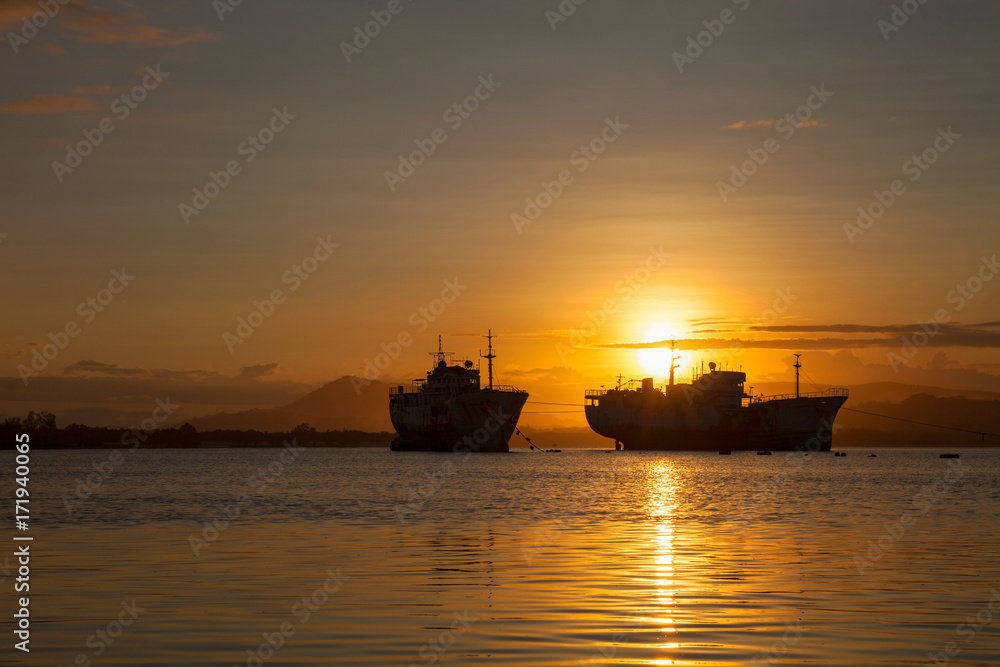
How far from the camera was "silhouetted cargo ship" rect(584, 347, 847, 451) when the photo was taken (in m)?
182

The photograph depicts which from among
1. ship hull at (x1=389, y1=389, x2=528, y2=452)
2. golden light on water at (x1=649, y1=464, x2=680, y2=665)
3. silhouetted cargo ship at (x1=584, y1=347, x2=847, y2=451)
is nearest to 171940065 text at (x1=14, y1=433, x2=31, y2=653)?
golden light on water at (x1=649, y1=464, x2=680, y2=665)

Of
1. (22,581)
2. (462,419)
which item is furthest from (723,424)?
(22,581)

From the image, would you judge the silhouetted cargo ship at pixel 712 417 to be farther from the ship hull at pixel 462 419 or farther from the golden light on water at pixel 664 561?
the golden light on water at pixel 664 561

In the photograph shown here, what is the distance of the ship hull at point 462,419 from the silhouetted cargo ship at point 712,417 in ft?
88.2

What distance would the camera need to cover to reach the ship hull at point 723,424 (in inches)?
7156

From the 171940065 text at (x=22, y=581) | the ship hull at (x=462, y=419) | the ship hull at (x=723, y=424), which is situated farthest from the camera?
the ship hull at (x=723, y=424)

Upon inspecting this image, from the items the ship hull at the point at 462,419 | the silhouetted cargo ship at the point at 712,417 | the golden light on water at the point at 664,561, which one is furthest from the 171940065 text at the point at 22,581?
the silhouetted cargo ship at the point at 712,417

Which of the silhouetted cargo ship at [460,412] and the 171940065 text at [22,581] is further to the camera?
the silhouetted cargo ship at [460,412]

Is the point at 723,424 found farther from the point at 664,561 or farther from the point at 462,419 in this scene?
the point at 664,561

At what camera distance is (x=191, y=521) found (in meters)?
37.8

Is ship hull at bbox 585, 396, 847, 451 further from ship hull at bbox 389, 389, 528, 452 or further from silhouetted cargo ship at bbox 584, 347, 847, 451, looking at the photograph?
ship hull at bbox 389, 389, 528, 452

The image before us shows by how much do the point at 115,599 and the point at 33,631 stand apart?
327 cm

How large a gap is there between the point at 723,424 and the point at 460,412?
169 ft

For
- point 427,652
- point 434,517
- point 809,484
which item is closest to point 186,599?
point 427,652
